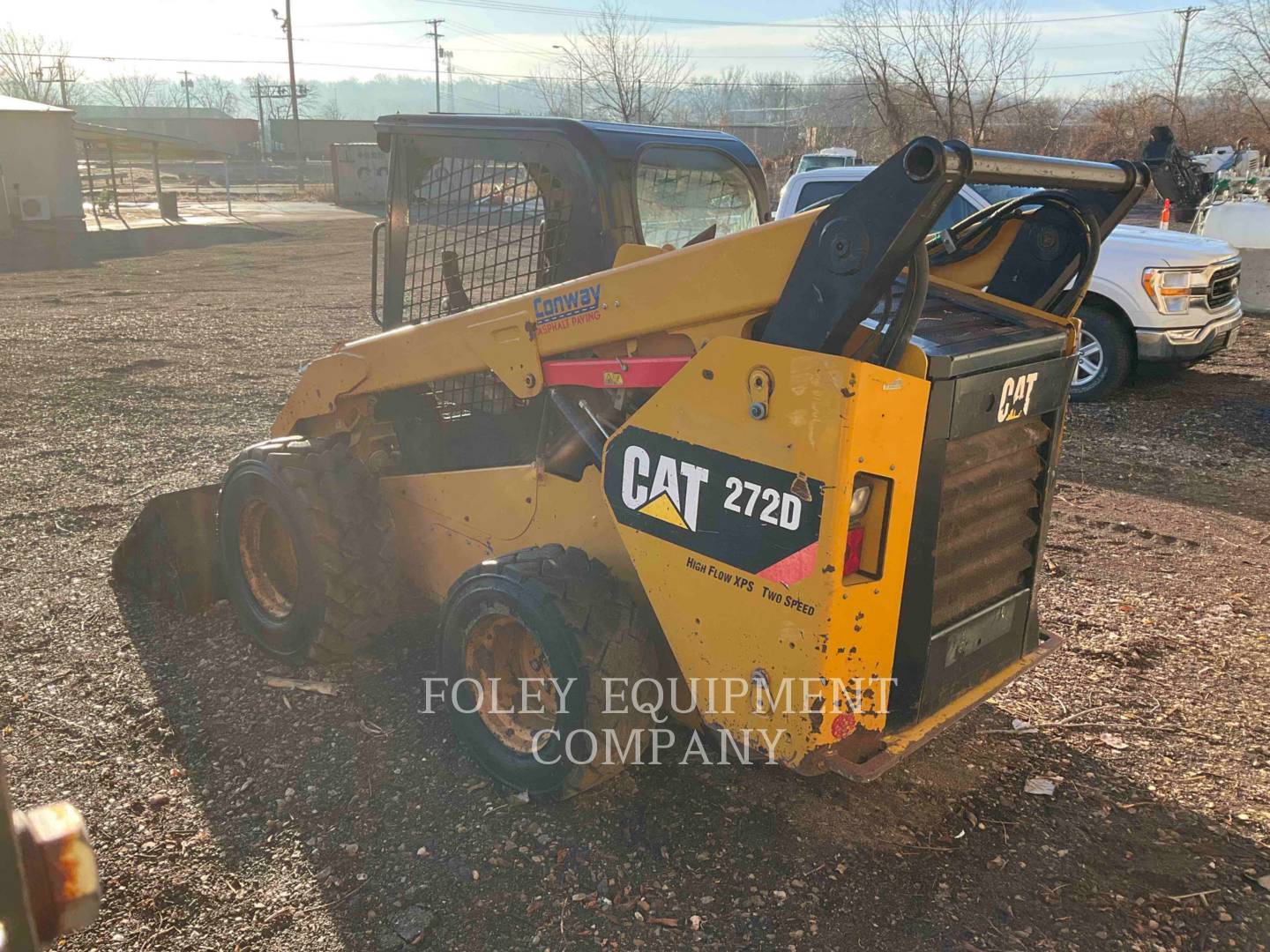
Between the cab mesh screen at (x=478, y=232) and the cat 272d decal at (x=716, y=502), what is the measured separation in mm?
963

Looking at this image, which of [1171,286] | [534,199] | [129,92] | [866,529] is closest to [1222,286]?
[1171,286]

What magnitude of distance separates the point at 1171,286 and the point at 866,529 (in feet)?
22.9

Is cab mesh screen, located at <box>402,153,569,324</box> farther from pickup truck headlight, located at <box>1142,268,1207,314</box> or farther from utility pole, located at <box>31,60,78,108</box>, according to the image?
utility pole, located at <box>31,60,78,108</box>

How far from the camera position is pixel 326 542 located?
3.69 meters

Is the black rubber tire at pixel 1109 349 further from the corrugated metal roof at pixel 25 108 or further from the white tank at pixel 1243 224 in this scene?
the corrugated metal roof at pixel 25 108

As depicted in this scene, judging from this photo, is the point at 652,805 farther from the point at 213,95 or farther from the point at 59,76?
the point at 213,95

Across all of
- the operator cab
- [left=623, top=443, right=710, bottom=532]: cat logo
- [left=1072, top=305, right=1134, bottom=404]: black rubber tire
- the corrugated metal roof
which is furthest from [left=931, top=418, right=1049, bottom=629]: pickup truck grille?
the corrugated metal roof

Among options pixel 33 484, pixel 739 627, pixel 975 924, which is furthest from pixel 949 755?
pixel 33 484

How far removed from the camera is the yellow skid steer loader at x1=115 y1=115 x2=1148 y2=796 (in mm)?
2391

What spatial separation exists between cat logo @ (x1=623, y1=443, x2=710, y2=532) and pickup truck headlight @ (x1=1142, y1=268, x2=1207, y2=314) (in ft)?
22.7

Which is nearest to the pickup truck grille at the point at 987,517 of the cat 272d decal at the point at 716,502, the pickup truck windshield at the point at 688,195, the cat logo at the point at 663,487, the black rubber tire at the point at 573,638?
the cat 272d decal at the point at 716,502

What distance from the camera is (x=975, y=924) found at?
8.64 feet

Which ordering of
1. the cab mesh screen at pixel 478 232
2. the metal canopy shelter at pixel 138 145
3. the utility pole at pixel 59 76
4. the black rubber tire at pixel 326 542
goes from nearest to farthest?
the cab mesh screen at pixel 478 232 → the black rubber tire at pixel 326 542 → the metal canopy shelter at pixel 138 145 → the utility pole at pixel 59 76

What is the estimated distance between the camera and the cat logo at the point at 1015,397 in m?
2.72
